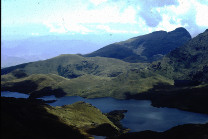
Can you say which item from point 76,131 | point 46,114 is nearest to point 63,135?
point 76,131

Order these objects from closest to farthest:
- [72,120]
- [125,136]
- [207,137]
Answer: [207,137] → [125,136] → [72,120]

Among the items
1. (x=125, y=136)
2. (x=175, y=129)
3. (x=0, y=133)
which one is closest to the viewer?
(x=0, y=133)

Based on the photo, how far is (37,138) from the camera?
12000 cm

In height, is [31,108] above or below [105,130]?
above

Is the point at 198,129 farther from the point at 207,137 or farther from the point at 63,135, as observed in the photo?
the point at 63,135

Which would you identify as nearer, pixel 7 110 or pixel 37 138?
pixel 37 138

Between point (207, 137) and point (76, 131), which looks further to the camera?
point (76, 131)

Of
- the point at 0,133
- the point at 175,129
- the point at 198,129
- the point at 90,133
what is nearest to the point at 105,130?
the point at 90,133

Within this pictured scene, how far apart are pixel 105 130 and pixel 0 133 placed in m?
88.5

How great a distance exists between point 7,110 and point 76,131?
47775mm

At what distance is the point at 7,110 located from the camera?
145 meters

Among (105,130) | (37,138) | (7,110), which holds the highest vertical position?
(7,110)

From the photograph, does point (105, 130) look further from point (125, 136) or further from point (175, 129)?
point (175, 129)

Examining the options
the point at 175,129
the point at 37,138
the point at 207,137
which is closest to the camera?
the point at 37,138
